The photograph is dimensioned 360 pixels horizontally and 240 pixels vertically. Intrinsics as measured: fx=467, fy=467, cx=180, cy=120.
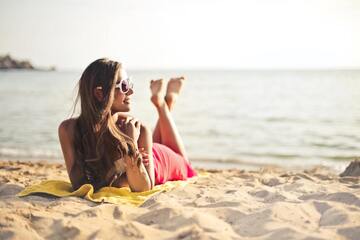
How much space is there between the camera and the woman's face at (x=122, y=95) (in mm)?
4035

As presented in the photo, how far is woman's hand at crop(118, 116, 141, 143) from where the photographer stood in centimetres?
405

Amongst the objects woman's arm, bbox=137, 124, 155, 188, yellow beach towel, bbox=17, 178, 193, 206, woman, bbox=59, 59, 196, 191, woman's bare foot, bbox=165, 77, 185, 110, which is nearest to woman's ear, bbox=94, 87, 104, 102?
woman, bbox=59, 59, 196, 191

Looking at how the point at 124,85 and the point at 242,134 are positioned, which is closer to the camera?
the point at 124,85

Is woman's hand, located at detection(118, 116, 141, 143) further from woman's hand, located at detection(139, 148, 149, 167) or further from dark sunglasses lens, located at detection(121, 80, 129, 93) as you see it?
dark sunglasses lens, located at detection(121, 80, 129, 93)

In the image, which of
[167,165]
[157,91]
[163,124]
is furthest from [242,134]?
[167,165]

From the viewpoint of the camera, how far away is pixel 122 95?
13.4 feet

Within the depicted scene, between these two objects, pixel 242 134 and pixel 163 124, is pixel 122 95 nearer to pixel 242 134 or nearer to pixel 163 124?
pixel 163 124

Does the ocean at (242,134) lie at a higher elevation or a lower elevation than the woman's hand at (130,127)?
lower

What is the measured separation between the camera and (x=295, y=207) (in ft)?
11.2

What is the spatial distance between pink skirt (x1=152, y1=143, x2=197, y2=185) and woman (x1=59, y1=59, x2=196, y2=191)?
275 millimetres

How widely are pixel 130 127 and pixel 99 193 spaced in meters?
0.64

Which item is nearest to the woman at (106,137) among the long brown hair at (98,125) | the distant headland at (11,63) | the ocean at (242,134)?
the long brown hair at (98,125)

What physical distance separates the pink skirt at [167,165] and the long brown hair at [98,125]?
2.05 feet

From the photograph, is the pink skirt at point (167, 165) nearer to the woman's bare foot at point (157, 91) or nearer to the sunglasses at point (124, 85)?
the woman's bare foot at point (157, 91)
